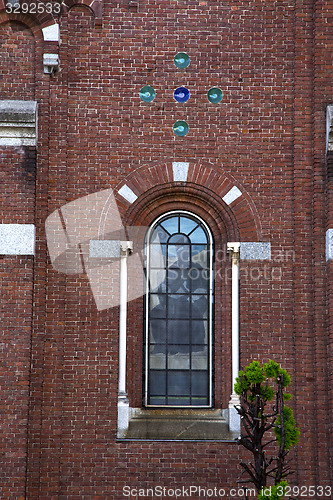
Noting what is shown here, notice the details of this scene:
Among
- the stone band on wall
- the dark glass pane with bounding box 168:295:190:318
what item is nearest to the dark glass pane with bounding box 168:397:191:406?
the dark glass pane with bounding box 168:295:190:318

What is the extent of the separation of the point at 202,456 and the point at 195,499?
657mm

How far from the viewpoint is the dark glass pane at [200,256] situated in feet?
44.0

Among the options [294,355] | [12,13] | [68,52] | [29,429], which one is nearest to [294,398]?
[294,355]

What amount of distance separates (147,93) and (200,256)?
2953 mm

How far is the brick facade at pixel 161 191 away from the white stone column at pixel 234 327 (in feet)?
0.38

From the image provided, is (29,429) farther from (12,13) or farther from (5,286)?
(12,13)

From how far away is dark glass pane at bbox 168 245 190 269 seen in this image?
43.9ft

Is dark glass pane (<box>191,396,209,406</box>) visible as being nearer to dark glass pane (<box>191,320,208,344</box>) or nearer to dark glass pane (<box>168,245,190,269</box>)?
dark glass pane (<box>191,320,208,344</box>)

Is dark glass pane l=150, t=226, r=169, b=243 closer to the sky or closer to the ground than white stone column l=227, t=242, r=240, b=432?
closer to the sky

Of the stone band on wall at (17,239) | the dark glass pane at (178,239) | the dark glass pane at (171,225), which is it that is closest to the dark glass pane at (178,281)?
the dark glass pane at (178,239)

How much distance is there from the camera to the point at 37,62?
13.2 metres

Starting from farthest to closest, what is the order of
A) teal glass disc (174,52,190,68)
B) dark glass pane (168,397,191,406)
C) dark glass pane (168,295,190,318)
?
teal glass disc (174,52,190,68), dark glass pane (168,295,190,318), dark glass pane (168,397,191,406)

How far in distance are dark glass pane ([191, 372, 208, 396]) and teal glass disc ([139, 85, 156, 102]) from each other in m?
4.74

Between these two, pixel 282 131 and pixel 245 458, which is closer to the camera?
pixel 245 458
